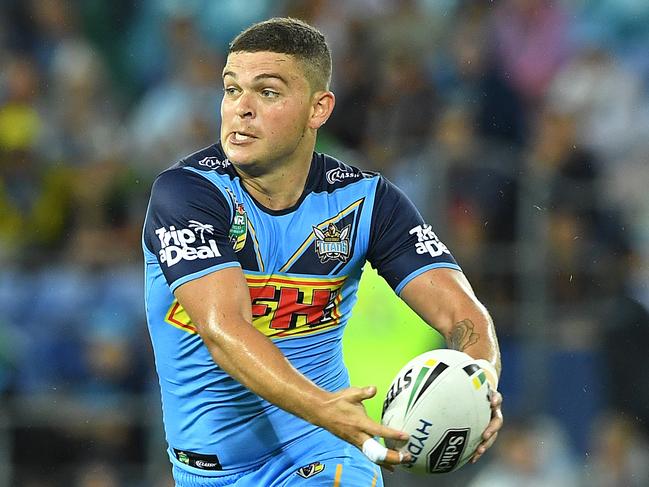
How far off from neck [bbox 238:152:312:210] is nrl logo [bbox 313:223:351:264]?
19cm

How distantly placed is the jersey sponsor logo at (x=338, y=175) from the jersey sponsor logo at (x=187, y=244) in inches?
33.1

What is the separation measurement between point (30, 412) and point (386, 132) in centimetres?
390

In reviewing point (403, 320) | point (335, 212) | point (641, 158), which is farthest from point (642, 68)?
point (335, 212)

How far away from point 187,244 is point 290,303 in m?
0.67

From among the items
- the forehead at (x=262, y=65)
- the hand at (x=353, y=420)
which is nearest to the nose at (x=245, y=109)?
the forehead at (x=262, y=65)

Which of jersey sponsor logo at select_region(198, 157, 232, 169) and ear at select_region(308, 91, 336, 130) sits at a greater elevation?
ear at select_region(308, 91, 336, 130)

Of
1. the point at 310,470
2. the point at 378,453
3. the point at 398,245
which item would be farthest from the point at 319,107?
the point at 378,453

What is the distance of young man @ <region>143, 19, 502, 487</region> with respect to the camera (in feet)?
17.1

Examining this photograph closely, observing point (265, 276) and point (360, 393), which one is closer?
point (360, 393)

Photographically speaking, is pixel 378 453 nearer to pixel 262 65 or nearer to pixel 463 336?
pixel 463 336

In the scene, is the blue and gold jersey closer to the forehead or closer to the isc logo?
the isc logo

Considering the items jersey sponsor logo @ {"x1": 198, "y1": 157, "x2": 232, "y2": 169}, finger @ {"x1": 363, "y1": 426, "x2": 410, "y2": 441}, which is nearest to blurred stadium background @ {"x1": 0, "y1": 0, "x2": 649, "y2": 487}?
jersey sponsor logo @ {"x1": 198, "y1": 157, "x2": 232, "y2": 169}

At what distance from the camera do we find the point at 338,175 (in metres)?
5.67

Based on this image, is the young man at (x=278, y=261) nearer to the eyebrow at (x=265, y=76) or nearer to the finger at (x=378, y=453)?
the eyebrow at (x=265, y=76)
